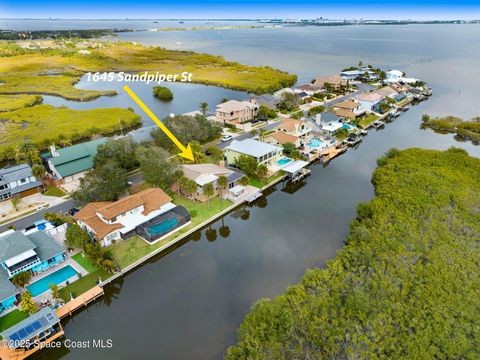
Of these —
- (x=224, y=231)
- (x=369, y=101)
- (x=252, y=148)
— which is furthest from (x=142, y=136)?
(x=369, y=101)

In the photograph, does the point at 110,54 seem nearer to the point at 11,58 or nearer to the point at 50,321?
the point at 11,58

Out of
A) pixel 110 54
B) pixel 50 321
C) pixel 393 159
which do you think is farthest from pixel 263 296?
pixel 110 54

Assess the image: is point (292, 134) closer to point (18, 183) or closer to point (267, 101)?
point (267, 101)

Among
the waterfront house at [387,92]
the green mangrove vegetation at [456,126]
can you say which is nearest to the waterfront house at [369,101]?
the waterfront house at [387,92]

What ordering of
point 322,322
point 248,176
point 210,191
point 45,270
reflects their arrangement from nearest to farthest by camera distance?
point 322,322 < point 45,270 < point 210,191 < point 248,176

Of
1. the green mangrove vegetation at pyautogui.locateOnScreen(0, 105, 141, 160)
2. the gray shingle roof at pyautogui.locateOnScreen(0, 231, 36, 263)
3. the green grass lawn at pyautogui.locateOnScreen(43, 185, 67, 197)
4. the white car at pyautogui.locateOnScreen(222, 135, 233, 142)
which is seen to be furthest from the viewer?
the white car at pyautogui.locateOnScreen(222, 135, 233, 142)

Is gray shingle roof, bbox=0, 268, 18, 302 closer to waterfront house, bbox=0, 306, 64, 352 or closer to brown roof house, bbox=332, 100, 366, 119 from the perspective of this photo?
waterfront house, bbox=0, 306, 64, 352

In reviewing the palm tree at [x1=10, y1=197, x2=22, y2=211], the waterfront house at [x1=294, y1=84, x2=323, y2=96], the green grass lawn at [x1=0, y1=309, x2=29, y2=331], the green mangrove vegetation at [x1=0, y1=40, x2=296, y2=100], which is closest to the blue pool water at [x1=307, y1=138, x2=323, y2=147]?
the waterfront house at [x1=294, y1=84, x2=323, y2=96]
